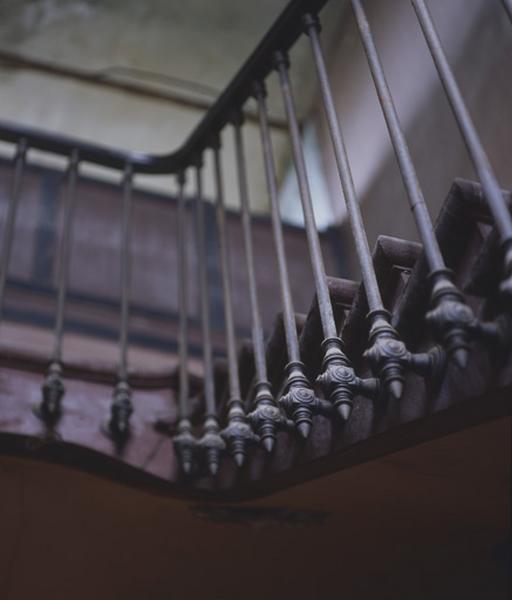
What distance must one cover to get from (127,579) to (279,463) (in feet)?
2.46

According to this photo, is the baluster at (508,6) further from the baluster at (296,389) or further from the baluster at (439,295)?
the baluster at (296,389)

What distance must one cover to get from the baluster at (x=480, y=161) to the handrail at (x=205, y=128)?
737 millimetres

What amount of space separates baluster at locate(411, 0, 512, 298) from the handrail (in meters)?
0.74

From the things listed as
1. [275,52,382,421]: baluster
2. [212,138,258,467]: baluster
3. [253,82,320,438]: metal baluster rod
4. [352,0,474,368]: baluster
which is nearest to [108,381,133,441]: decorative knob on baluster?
[212,138,258,467]: baluster

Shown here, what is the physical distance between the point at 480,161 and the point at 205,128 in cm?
158

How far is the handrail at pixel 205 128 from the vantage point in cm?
Answer: 220

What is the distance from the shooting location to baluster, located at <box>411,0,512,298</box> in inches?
44.8

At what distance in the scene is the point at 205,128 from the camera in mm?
2678

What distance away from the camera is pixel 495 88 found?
2.37 m

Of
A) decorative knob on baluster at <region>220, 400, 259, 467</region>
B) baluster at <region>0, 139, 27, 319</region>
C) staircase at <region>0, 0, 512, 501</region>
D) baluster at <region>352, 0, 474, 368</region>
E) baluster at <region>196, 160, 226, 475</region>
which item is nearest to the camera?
baluster at <region>352, 0, 474, 368</region>

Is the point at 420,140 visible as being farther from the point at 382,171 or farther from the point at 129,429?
the point at 129,429

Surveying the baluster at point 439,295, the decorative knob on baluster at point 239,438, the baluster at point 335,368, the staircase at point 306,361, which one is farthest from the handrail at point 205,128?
the decorative knob on baluster at point 239,438

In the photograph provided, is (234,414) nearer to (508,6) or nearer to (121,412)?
(121,412)

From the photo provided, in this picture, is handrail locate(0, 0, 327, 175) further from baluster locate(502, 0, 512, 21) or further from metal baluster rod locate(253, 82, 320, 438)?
baluster locate(502, 0, 512, 21)
